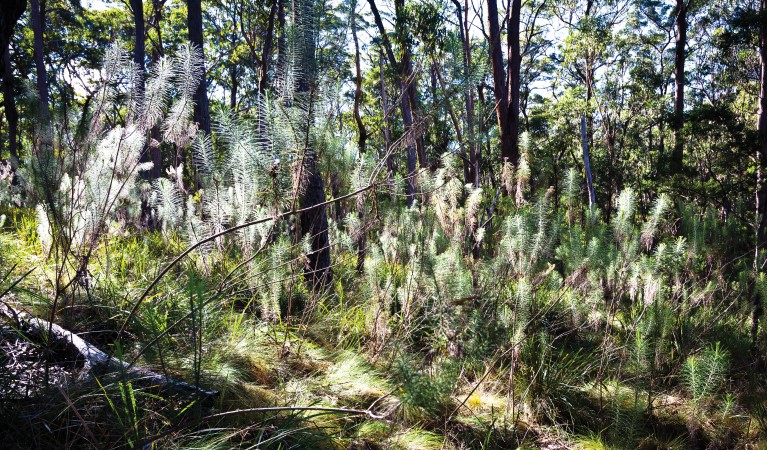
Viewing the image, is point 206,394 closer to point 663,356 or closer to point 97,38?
point 663,356

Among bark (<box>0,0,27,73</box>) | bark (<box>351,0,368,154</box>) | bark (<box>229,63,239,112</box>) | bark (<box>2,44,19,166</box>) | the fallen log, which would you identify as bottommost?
the fallen log

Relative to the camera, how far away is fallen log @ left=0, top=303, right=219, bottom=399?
2.07m

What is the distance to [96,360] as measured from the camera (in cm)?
212

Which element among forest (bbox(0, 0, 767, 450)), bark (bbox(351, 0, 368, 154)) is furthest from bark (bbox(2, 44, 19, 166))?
bark (bbox(351, 0, 368, 154))

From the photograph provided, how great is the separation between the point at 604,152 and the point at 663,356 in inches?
748

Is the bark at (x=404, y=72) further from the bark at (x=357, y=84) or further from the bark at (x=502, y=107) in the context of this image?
the bark at (x=502, y=107)

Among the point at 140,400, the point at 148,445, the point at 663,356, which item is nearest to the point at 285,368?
the point at 140,400

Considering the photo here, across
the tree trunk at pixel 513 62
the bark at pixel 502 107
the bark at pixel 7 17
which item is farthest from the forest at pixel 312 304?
the tree trunk at pixel 513 62

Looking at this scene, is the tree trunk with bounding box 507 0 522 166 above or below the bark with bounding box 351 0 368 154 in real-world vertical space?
above

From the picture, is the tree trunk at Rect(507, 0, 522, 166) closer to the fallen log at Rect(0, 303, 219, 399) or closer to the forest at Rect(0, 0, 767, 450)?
the forest at Rect(0, 0, 767, 450)

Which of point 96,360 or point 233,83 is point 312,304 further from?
point 233,83

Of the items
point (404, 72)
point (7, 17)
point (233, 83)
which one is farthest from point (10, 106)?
point (233, 83)

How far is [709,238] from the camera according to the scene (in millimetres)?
5645

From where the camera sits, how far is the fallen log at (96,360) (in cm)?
207
